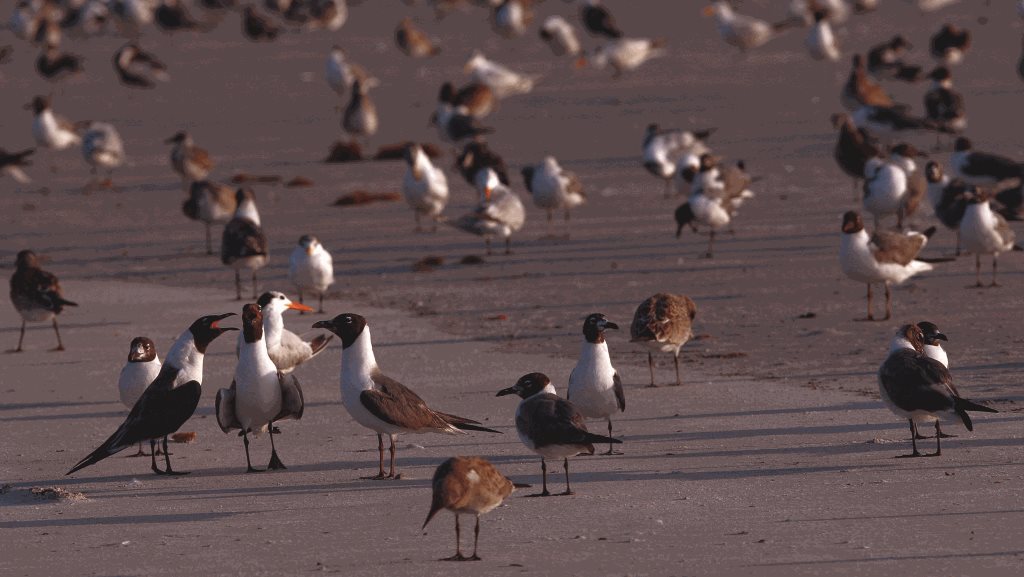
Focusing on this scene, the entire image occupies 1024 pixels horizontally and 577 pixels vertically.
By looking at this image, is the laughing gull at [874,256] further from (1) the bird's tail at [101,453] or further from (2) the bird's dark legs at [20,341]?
(2) the bird's dark legs at [20,341]

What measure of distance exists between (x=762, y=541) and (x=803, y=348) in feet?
18.4

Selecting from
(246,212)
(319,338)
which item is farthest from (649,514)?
(246,212)

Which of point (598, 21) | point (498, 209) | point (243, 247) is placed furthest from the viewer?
point (598, 21)

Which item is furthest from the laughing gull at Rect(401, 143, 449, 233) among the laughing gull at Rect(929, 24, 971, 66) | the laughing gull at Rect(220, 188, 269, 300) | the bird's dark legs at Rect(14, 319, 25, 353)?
the laughing gull at Rect(929, 24, 971, 66)

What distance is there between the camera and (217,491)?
379 inches

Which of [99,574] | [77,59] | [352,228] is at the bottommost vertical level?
[99,574]

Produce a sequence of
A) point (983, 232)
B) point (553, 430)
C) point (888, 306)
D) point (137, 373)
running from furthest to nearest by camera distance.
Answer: point (983, 232) → point (888, 306) → point (137, 373) → point (553, 430)

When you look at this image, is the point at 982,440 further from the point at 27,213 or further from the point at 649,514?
the point at 27,213

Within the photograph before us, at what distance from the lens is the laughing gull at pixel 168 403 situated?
9.93m

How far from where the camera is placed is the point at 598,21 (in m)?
36.9

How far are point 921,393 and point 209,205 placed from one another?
12.0m

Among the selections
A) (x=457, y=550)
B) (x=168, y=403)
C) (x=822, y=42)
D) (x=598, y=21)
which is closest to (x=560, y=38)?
(x=598, y=21)

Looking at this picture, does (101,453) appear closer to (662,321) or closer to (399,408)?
(399,408)

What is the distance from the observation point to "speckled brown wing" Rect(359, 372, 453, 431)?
9711 millimetres
